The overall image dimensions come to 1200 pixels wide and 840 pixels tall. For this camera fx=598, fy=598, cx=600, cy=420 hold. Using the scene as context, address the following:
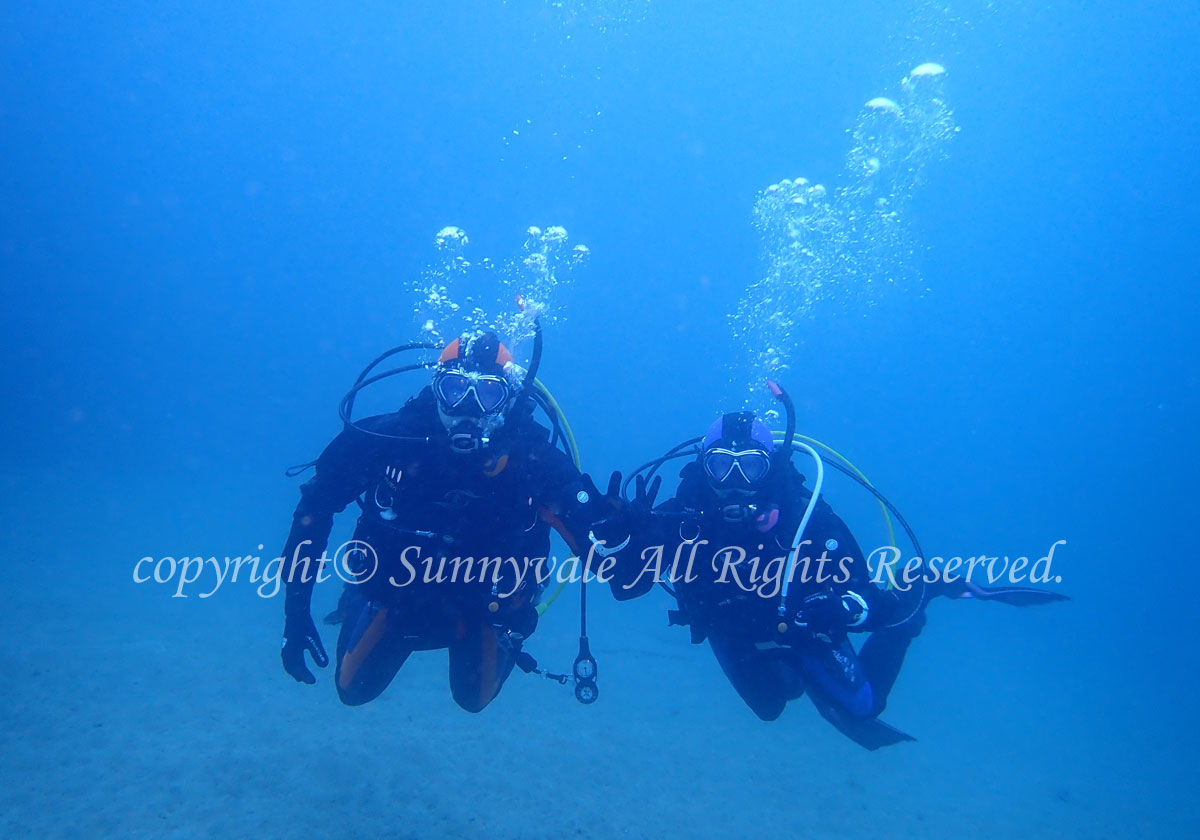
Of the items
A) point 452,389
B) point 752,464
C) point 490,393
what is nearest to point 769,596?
point 752,464

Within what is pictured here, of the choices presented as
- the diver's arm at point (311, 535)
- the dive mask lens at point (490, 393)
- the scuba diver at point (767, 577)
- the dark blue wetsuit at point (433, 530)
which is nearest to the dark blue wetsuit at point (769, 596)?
the scuba diver at point (767, 577)

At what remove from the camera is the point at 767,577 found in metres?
5.37

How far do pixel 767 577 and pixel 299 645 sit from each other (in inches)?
158

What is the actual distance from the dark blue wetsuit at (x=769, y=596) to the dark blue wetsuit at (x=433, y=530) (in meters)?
0.94

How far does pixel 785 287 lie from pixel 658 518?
14.7 meters

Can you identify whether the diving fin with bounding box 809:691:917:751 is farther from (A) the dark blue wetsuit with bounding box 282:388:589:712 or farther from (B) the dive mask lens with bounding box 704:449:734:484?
(A) the dark blue wetsuit with bounding box 282:388:589:712

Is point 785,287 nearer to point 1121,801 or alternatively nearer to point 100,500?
point 1121,801

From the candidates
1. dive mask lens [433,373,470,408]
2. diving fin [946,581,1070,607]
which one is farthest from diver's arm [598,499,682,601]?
diving fin [946,581,1070,607]

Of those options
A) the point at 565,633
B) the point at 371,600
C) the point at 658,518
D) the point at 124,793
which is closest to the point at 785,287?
the point at 565,633

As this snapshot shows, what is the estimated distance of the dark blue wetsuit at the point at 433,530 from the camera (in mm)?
4766

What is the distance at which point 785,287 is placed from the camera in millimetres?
17828

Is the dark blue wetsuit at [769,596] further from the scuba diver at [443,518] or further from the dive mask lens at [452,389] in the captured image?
the dive mask lens at [452,389]

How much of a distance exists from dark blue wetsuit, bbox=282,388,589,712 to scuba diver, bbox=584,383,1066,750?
0.81 meters

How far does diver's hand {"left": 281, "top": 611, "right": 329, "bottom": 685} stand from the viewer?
15.9 feet
